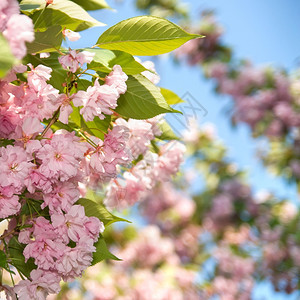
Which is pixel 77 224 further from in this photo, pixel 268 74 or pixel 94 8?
pixel 268 74

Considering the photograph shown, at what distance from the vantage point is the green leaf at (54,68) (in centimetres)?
→ 53

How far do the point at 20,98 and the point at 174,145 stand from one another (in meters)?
0.38

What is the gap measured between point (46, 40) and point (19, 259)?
0.27 metres

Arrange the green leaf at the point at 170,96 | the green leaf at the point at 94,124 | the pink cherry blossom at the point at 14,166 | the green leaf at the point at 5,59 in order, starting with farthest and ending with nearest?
1. the green leaf at the point at 170,96
2. the green leaf at the point at 94,124
3. the pink cherry blossom at the point at 14,166
4. the green leaf at the point at 5,59

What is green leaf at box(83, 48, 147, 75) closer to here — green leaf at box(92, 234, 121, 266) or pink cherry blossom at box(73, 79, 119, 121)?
pink cherry blossom at box(73, 79, 119, 121)

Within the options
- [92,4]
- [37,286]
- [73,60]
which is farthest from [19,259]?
[92,4]

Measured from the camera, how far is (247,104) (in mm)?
3805

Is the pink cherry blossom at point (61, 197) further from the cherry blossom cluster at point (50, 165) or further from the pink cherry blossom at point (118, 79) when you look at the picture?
the pink cherry blossom at point (118, 79)

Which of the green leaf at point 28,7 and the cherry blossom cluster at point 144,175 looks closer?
the green leaf at point 28,7

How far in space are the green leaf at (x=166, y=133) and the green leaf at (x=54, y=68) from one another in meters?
0.24

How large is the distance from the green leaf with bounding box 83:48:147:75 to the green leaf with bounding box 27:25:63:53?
6cm

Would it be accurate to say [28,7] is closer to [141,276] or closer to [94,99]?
[94,99]

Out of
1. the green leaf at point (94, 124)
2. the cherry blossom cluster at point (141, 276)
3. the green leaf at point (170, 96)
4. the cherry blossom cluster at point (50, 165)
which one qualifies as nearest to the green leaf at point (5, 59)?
the cherry blossom cluster at point (50, 165)

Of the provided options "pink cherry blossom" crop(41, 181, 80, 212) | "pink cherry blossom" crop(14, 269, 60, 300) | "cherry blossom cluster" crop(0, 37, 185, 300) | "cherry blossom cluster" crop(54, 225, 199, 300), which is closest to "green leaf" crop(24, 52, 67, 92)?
"cherry blossom cluster" crop(0, 37, 185, 300)
